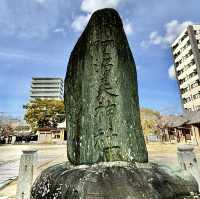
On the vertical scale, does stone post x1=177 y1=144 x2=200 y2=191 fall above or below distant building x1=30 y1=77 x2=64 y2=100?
below

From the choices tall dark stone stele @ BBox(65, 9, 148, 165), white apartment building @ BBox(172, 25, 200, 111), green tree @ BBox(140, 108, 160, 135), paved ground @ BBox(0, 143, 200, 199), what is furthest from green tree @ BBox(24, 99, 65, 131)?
tall dark stone stele @ BBox(65, 9, 148, 165)

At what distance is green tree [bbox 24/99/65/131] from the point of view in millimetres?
50219

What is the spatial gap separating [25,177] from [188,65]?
2198 inches

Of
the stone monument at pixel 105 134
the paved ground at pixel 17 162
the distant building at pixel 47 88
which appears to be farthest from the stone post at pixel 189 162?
the distant building at pixel 47 88

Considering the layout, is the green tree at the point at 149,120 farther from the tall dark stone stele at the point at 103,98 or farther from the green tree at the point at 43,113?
the tall dark stone stele at the point at 103,98

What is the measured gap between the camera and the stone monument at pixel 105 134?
2.11 meters

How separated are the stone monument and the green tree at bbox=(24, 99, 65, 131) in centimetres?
4882

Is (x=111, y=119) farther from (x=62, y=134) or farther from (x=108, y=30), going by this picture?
(x=62, y=134)

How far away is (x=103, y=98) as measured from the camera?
2.91 m

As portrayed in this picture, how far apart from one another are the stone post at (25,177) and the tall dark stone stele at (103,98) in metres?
2.80

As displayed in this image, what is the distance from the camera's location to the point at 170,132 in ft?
145

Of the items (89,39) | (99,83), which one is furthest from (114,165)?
(89,39)

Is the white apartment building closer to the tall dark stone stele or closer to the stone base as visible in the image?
the tall dark stone stele

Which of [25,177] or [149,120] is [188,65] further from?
[25,177]
